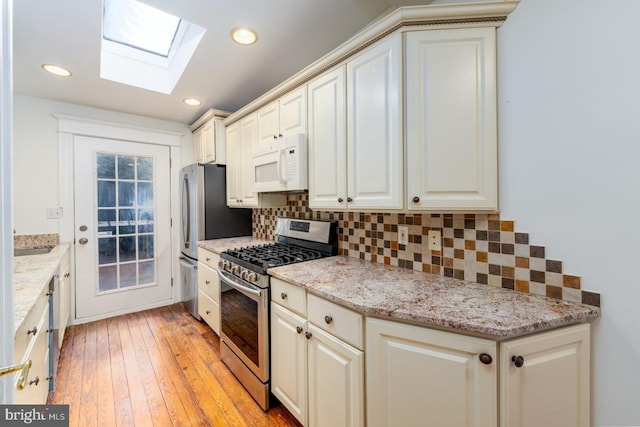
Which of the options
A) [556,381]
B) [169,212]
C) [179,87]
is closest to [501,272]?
[556,381]

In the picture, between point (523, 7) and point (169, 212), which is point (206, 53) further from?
point (169, 212)

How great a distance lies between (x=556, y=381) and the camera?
0.98m

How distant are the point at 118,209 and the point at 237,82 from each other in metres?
2.08

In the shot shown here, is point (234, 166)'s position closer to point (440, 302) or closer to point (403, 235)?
point (403, 235)

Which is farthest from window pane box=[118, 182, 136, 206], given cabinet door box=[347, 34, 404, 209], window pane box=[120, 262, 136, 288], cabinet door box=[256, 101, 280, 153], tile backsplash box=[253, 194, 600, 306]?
cabinet door box=[347, 34, 404, 209]

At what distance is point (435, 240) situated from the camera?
1.54 m

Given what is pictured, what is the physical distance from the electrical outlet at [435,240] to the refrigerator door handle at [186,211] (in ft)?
8.57

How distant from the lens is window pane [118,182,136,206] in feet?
10.3

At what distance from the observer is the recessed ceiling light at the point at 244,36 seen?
1.73m

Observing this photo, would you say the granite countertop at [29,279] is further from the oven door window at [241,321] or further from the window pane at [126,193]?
the oven door window at [241,321]

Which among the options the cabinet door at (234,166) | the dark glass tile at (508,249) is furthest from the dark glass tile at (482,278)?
the cabinet door at (234,166)

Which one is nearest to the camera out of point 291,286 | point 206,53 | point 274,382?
point 291,286

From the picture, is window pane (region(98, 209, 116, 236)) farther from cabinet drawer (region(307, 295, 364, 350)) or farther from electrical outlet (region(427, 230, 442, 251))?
electrical outlet (region(427, 230, 442, 251))

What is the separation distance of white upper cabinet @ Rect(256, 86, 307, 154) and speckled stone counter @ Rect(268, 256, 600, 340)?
109 centimetres
